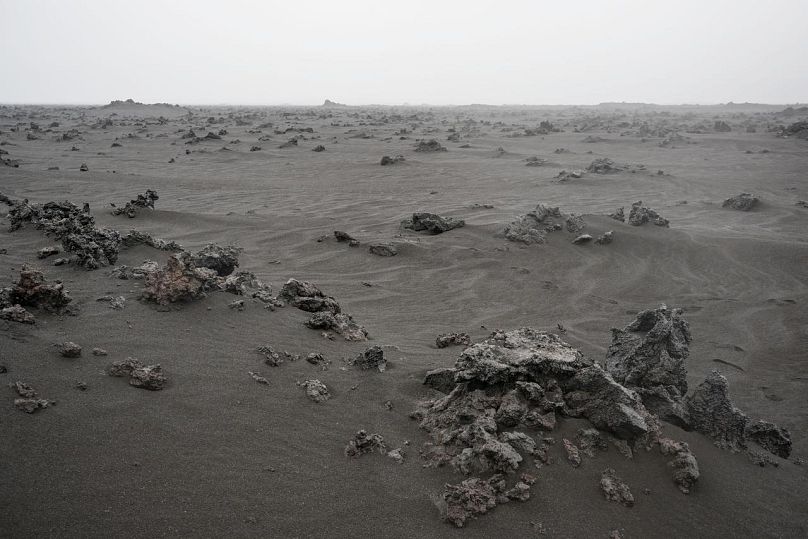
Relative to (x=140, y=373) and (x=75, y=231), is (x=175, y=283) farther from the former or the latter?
(x=75, y=231)

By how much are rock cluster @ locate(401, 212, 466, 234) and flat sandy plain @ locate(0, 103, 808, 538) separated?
0.25 metres

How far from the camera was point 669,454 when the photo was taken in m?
2.83

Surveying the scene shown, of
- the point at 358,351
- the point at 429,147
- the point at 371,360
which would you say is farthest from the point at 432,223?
the point at 429,147

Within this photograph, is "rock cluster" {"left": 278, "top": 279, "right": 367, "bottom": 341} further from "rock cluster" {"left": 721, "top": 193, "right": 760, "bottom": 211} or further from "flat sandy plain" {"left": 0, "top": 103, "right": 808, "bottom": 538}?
"rock cluster" {"left": 721, "top": 193, "right": 760, "bottom": 211}

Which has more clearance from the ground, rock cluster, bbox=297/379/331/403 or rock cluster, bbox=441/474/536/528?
rock cluster, bbox=297/379/331/403

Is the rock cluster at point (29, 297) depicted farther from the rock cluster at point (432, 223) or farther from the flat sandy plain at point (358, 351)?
the rock cluster at point (432, 223)

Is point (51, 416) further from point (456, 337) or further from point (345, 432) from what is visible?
point (456, 337)

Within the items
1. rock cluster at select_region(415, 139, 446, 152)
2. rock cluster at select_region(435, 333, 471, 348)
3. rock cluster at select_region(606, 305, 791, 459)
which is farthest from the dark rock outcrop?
rock cluster at select_region(415, 139, 446, 152)

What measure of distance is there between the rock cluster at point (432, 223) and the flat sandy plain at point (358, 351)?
0.25 meters

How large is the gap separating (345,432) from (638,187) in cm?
1250

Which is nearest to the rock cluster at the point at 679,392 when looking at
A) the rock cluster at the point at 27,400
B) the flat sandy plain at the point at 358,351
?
the flat sandy plain at the point at 358,351

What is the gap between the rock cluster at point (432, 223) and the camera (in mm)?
8273

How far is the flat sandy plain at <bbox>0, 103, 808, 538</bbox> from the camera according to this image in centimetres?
228

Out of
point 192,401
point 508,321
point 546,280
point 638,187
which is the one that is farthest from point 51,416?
point 638,187
